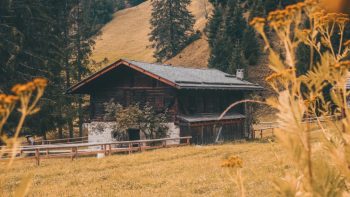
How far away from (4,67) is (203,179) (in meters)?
22.6

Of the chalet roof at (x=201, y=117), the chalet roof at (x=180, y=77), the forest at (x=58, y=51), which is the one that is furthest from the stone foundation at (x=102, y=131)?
the forest at (x=58, y=51)

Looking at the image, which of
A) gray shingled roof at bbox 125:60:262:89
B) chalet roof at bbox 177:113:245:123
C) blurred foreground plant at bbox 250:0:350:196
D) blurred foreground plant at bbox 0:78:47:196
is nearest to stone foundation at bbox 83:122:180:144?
chalet roof at bbox 177:113:245:123

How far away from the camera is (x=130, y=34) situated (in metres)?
123

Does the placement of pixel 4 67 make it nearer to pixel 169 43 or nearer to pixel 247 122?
pixel 247 122

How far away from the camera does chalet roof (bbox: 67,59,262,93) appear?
91.9 feet

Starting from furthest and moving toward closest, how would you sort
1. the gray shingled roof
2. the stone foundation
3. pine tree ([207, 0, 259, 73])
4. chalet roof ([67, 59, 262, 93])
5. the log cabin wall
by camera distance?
pine tree ([207, 0, 259, 73]), the stone foundation, the log cabin wall, the gray shingled roof, chalet roof ([67, 59, 262, 93])

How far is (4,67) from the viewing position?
3161 cm

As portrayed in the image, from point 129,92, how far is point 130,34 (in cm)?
9452

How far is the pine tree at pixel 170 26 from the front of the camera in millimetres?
81125

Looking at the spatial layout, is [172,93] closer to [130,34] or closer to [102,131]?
[102,131]

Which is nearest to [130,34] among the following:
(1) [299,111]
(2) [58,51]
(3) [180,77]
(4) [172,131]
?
(2) [58,51]

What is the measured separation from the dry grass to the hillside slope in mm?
73690

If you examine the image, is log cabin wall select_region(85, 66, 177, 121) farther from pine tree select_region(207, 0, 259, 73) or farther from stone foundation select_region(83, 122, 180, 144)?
pine tree select_region(207, 0, 259, 73)

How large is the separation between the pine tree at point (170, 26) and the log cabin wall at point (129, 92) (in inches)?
1938
